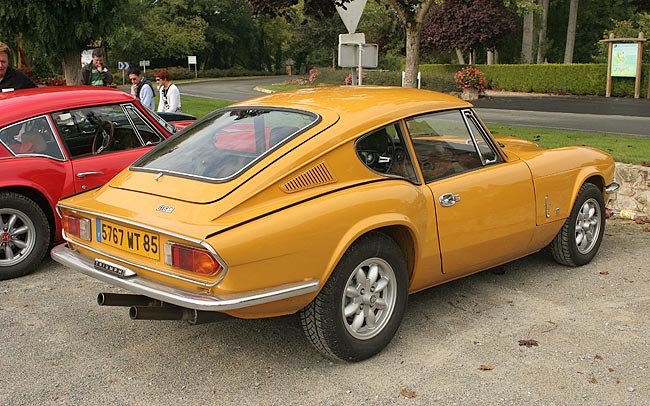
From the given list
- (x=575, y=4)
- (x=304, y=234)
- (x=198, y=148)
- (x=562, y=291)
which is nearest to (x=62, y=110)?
(x=198, y=148)

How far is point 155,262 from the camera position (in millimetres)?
3684

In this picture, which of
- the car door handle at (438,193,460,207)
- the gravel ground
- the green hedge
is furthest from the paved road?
the car door handle at (438,193,460,207)

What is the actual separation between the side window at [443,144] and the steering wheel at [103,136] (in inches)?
128

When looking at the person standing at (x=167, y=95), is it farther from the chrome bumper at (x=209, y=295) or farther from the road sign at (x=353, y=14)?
the chrome bumper at (x=209, y=295)

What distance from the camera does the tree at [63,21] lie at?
12789 millimetres

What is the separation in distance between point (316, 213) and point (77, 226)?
5.32 feet

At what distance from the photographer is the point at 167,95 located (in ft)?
35.9

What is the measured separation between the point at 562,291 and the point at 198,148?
2948mm

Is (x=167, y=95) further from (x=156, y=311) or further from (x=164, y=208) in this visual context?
(x=156, y=311)

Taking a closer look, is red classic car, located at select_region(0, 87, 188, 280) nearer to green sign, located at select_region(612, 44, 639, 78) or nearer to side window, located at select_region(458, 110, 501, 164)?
side window, located at select_region(458, 110, 501, 164)

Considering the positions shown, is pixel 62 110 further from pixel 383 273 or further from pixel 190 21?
pixel 190 21

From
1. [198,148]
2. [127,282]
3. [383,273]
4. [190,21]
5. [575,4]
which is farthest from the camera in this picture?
[190,21]

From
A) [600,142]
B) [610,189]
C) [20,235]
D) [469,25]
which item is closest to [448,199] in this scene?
[610,189]

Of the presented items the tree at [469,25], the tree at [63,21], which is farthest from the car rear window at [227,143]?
the tree at [469,25]
